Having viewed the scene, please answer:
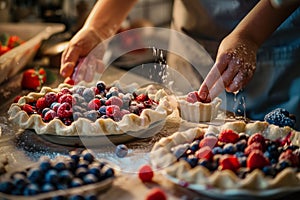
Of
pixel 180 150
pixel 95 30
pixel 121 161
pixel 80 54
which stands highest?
pixel 95 30

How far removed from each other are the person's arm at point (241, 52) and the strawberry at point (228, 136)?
382 millimetres

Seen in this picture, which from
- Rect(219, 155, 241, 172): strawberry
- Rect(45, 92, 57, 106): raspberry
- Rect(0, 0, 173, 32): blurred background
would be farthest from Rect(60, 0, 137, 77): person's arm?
Rect(219, 155, 241, 172): strawberry

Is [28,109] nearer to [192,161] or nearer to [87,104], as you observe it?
[87,104]

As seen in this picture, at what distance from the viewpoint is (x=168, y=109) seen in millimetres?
2096

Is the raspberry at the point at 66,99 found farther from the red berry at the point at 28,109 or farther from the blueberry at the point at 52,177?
the blueberry at the point at 52,177

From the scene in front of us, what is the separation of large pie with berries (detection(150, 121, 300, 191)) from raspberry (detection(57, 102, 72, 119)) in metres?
0.45

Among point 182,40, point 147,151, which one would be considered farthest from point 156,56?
point 147,151

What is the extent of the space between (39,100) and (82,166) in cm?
64

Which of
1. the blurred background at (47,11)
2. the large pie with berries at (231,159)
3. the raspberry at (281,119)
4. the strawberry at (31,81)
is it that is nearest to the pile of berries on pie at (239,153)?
the large pie with berries at (231,159)

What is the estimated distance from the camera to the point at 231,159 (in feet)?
4.92

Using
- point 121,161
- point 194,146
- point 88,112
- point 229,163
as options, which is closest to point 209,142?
point 194,146

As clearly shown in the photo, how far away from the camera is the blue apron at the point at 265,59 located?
2.56m

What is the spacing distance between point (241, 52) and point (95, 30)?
90 cm

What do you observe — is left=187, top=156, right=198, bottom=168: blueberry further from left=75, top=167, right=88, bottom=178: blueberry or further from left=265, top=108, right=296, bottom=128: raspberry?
left=265, top=108, right=296, bottom=128: raspberry
